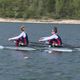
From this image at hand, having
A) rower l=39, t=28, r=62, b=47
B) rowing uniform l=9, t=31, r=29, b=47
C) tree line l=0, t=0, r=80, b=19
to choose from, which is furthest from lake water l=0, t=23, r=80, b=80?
tree line l=0, t=0, r=80, b=19

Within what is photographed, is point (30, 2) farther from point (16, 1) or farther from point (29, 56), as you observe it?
point (29, 56)

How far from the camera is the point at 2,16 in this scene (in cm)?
15238

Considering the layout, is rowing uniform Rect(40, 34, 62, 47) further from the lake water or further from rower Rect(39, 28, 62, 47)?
the lake water

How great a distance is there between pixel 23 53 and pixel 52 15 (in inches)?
4003

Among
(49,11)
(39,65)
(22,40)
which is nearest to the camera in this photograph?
→ (39,65)

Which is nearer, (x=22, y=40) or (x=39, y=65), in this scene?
(x=39, y=65)

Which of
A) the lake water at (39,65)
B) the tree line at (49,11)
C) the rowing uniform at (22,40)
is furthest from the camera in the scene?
the tree line at (49,11)

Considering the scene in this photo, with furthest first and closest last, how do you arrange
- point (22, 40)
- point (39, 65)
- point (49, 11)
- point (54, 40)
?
point (49, 11)
point (22, 40)
point (54, 40)
point (39, 65)

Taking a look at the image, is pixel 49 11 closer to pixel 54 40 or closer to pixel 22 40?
pixel 22 40

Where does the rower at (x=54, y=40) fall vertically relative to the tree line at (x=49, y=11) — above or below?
above

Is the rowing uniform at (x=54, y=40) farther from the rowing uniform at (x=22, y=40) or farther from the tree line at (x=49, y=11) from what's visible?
the tree line at (x=49, y=11)

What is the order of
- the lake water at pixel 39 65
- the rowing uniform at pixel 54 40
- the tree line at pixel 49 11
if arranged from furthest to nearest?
1. the tree line at pixel 49 11
2. the rowing uniform at pixel 54 40
3. the lake water at pixel 39 65

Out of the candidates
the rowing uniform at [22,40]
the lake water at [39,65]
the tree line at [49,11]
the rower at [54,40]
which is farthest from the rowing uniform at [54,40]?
the tree line at [49,11]

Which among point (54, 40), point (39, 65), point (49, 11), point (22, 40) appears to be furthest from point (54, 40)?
point (49, 11)
